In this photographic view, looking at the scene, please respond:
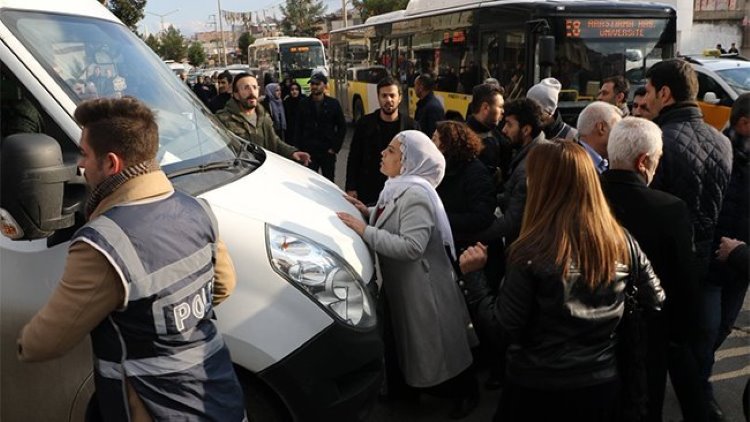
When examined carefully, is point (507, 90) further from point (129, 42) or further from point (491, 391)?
point (129, 42)

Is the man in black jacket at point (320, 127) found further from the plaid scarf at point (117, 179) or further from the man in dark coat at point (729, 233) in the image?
the plaid scarf at point (117, 179)

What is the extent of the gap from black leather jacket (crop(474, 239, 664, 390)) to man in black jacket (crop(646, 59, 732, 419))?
3.12ft

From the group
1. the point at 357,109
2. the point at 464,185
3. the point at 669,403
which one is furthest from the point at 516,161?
the point at 357,109

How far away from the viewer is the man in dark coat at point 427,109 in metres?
6.47

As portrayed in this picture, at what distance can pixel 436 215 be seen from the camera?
10.7ft

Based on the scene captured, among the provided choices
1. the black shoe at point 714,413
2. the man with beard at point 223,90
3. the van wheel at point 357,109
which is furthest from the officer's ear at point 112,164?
the van wheel at point 357,109

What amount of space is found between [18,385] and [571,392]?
2.12 metres

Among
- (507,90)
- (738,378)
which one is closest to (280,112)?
(507,90)

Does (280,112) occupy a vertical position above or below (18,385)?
above

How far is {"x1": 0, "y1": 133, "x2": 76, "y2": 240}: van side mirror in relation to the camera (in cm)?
208

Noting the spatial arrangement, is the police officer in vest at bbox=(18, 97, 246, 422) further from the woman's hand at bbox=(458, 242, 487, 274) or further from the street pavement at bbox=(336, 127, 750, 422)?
the street pavement at bbox=(336, 127, 750, 422)

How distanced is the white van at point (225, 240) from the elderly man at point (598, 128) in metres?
1.61

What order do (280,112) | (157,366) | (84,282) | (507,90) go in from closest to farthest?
(84,282)
(157,366)
(280,112)
(507,90)

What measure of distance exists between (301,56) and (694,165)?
27709 millimetres
